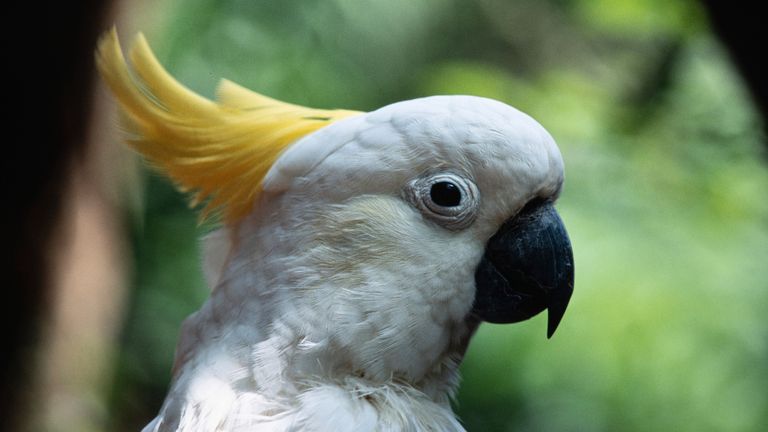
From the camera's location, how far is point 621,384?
3385 mm

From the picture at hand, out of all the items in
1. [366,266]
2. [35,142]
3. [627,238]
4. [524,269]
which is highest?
[627,238]

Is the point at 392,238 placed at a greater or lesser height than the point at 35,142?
greater

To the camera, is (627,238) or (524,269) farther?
(627,238)

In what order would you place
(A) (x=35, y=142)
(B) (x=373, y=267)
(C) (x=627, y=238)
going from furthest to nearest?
1. (C) (x=627, y=238)
2. (A) (x=35, y=142)
3. (B) (x=373, y=267)

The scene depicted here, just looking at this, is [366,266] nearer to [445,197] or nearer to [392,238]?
[392,238]

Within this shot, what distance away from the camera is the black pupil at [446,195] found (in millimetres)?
1365

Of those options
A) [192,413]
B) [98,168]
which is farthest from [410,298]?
A: [98,168]

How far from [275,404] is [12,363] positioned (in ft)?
4.82

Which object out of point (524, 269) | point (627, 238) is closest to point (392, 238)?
point (524, 269)

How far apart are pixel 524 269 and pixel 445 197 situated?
19 centimetres

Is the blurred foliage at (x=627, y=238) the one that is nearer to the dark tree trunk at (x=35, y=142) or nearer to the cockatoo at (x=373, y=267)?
the dark tree trunk at (x=35, y=142)

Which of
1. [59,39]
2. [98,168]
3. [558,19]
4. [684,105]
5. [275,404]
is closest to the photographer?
[275,404]

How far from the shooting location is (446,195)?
4.48 feet

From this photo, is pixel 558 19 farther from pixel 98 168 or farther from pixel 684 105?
pixel 98 168
